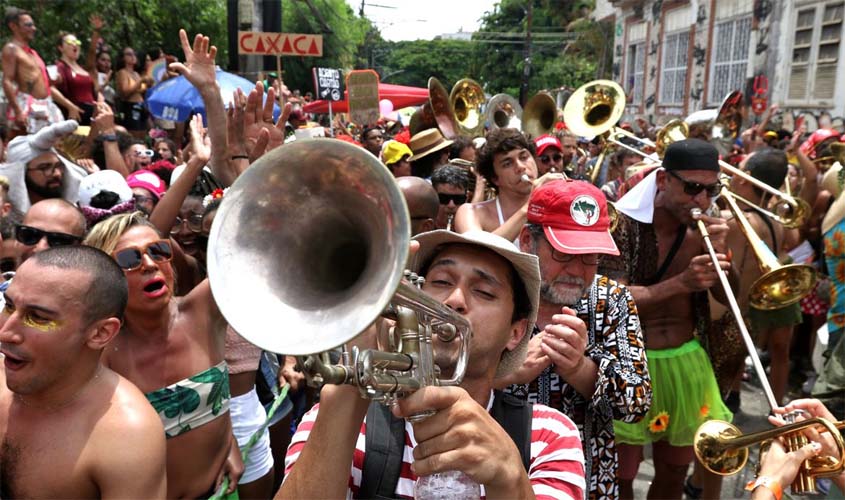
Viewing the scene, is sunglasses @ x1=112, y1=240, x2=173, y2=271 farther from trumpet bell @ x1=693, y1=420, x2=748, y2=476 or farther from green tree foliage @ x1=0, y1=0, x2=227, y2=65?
green tree foliage @ x1=0, y1=0, x2=227, y2=65

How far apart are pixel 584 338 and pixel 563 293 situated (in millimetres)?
338

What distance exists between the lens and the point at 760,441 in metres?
2.43

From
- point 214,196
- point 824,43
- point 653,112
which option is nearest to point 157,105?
point 214,196

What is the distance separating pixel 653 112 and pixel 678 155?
24.2m

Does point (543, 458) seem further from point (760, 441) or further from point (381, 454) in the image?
point (760, 441)

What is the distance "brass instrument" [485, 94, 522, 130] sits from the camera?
8789 millimetres

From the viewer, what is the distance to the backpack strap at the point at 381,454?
169 cm

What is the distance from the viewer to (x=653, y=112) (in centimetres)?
2619

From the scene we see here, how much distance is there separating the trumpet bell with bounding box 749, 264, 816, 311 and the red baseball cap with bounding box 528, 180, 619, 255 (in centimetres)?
161

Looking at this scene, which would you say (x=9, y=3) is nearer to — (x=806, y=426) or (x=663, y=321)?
(x=663, y=321)

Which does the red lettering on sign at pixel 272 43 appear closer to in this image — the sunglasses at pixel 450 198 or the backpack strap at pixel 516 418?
the sunglasses at pixel 450 198

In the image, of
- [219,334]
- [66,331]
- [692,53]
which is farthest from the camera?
[692,53]

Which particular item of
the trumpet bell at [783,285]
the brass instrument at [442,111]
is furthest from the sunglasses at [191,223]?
the brass instrument at [442,111]

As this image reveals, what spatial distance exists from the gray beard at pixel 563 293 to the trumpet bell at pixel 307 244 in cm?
125
